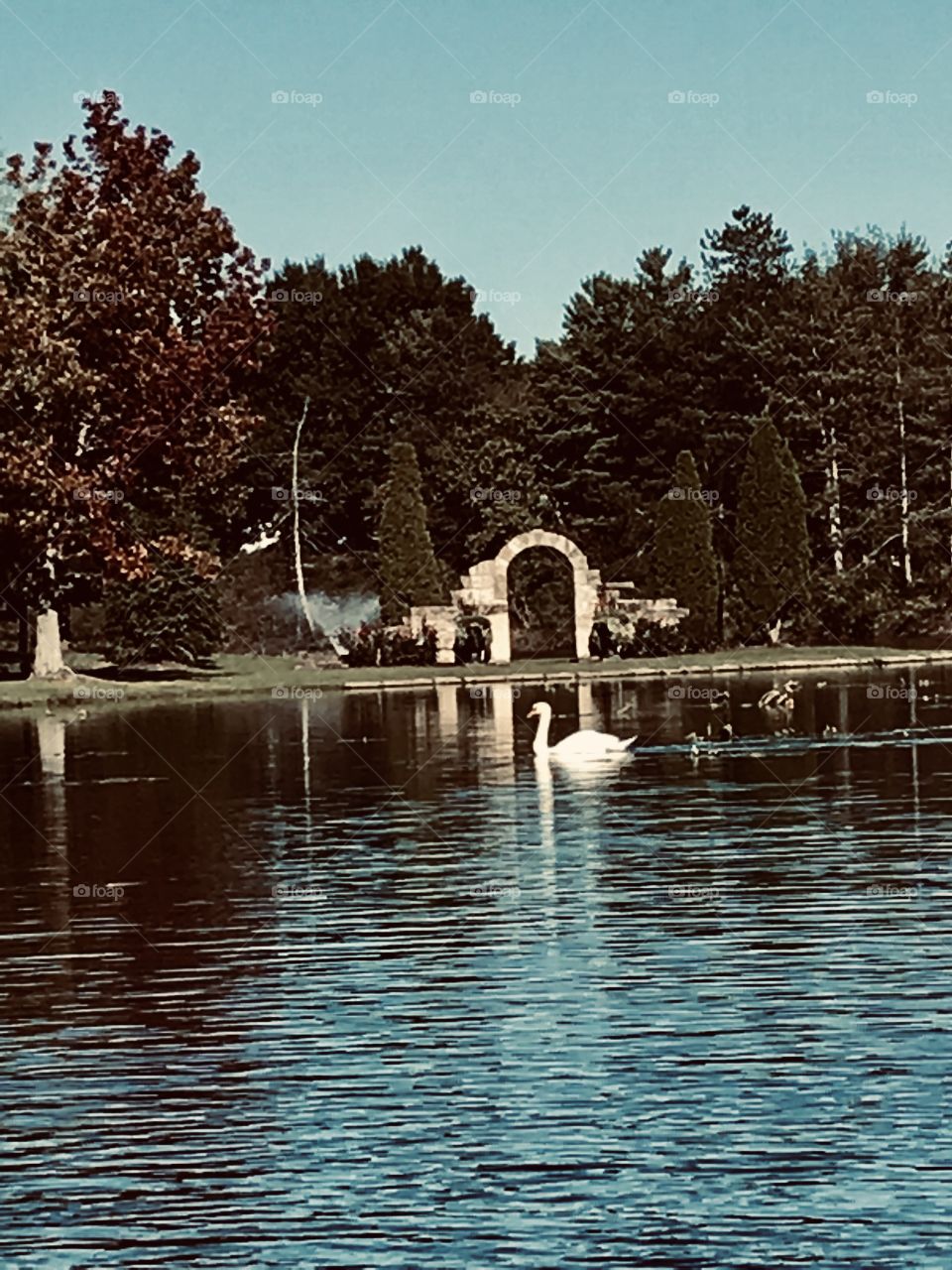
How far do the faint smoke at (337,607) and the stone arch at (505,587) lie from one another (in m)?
18.5

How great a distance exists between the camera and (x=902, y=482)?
78688 mm

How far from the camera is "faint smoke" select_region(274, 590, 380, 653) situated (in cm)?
8500

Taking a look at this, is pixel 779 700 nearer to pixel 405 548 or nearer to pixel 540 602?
pixel 405 548

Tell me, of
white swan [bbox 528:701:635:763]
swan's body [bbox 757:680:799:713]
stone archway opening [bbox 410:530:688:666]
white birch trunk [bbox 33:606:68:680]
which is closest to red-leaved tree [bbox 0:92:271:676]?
white birch trunk [bbox 33:606:68:680]

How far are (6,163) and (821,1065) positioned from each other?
5133cm

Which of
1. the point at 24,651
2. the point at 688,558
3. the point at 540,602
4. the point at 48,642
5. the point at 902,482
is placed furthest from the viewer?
the point at 902,482

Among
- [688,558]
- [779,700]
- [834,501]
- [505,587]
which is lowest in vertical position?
[779,700]

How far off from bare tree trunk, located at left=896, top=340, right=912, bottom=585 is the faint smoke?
18.4 meters

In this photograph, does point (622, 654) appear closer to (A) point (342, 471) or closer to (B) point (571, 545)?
(B) point (571, 545)

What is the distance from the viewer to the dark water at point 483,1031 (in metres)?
10.5

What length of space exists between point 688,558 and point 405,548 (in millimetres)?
8133

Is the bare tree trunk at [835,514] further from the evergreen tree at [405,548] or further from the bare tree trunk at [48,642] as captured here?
the bare tree trunk at [48,642]

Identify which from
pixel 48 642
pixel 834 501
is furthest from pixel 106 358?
pixel 834 501

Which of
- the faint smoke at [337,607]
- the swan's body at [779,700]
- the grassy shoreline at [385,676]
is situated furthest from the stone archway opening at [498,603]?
the swan's body at [779,700]
